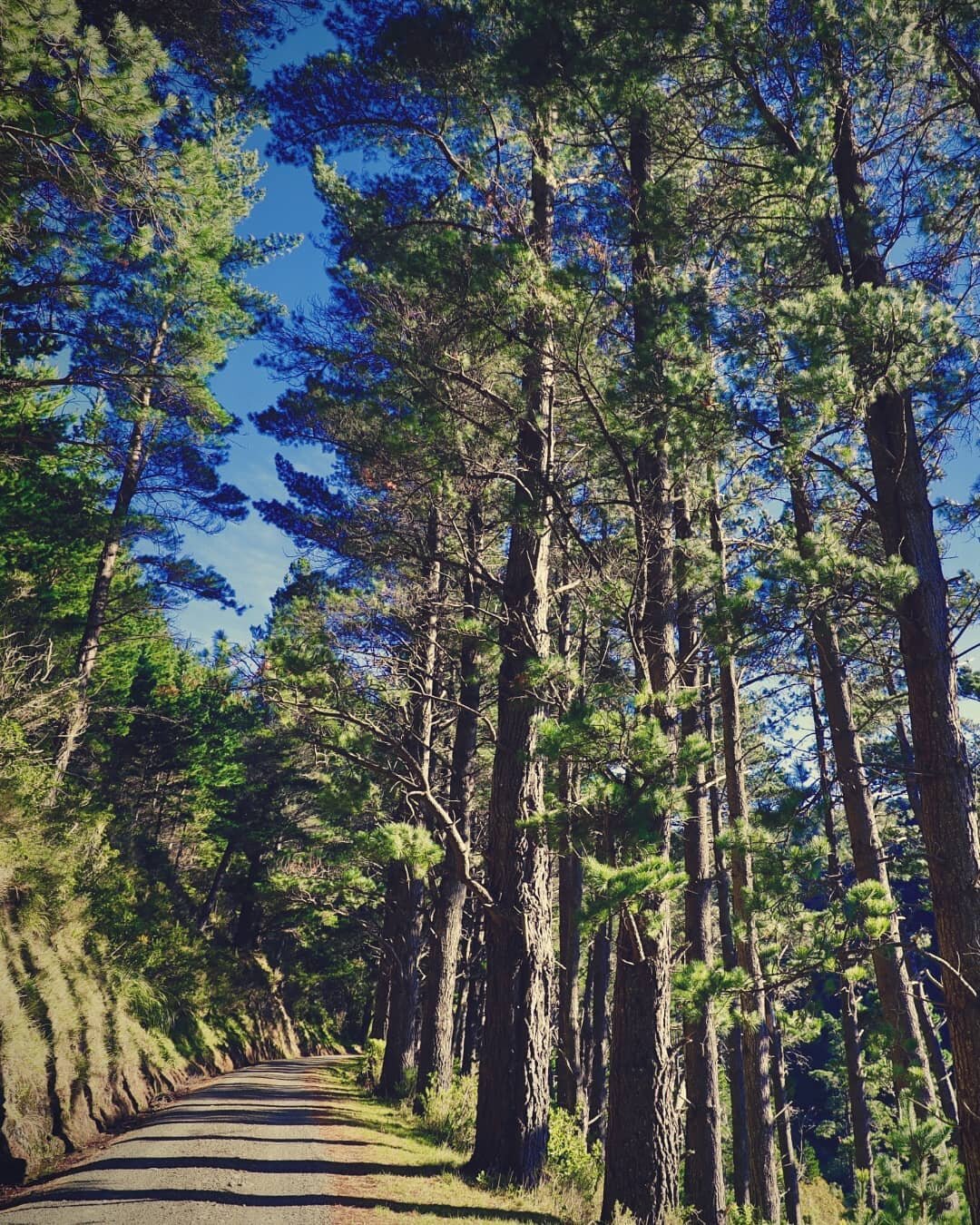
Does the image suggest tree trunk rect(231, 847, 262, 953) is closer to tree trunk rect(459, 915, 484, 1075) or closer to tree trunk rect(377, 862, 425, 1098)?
tree trunk rect(459, 915, 484, 1075)

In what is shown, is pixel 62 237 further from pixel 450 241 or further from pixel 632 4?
pixel 632 4

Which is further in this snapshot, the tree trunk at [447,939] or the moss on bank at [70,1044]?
the tree trunk at [447,939]

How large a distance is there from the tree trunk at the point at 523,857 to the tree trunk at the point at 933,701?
9.62ft

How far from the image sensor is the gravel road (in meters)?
5.34

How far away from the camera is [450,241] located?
7090 millimetres

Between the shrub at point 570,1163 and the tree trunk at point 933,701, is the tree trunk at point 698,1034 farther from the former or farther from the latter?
the tree trunk at point 933,701

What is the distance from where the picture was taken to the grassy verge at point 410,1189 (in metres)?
5.71

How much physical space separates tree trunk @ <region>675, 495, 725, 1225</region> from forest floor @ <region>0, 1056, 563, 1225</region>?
2.75 metres

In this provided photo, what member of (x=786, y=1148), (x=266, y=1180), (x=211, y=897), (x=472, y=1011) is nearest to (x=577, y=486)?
(x=266, y=1180)

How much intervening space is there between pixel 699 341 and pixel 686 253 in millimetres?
1289

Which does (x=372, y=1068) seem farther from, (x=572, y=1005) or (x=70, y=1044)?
(x=70, y=1044)

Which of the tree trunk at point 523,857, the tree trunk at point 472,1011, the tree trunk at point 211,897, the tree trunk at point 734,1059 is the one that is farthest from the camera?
the tree trunk at point 211,897

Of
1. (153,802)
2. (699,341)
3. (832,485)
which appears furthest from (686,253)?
(153,802)

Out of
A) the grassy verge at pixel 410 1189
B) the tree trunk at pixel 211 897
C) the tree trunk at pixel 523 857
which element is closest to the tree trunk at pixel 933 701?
the tree trunk at pixel 523 857
